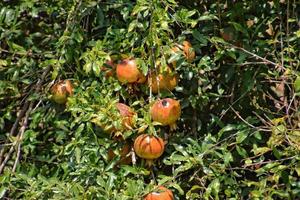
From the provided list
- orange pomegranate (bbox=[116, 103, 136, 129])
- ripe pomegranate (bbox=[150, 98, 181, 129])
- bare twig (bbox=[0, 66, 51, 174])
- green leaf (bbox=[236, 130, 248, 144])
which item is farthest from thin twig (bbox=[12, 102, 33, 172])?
green leaf (bbox=[236, 130, 248, 144])

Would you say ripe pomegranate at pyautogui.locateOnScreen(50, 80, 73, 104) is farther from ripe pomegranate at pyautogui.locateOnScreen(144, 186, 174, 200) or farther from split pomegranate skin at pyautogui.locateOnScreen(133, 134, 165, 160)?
ripe pomegranate at pyautogui.locateOnScreen(144, 186, 174, 200)

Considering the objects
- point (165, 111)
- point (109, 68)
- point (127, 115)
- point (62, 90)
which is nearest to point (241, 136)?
point (165, 111)

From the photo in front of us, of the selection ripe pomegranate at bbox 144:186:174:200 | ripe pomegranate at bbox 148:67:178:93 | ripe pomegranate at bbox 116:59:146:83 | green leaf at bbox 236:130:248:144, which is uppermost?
ripe pomegranate at bbox 116:59:146:83

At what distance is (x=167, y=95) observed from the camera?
246cm

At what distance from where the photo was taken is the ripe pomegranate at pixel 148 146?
2316 mm

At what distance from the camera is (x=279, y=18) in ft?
8.70

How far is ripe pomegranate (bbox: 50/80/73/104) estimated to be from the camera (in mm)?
2627

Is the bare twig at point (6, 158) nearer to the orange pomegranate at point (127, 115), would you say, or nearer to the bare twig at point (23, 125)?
the bare twig at point (23, 125)

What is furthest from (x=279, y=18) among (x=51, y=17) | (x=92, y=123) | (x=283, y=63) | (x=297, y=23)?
(x=51, y=17)

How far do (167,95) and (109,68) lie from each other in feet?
0.83

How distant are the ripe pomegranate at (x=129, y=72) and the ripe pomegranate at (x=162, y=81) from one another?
4cm

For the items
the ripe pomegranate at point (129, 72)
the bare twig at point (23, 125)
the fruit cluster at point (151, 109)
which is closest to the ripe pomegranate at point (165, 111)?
the fruit cluster at point (151, 109)

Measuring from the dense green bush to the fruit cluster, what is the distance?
26 millimetres

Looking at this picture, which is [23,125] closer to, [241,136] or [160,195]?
[160,195]
